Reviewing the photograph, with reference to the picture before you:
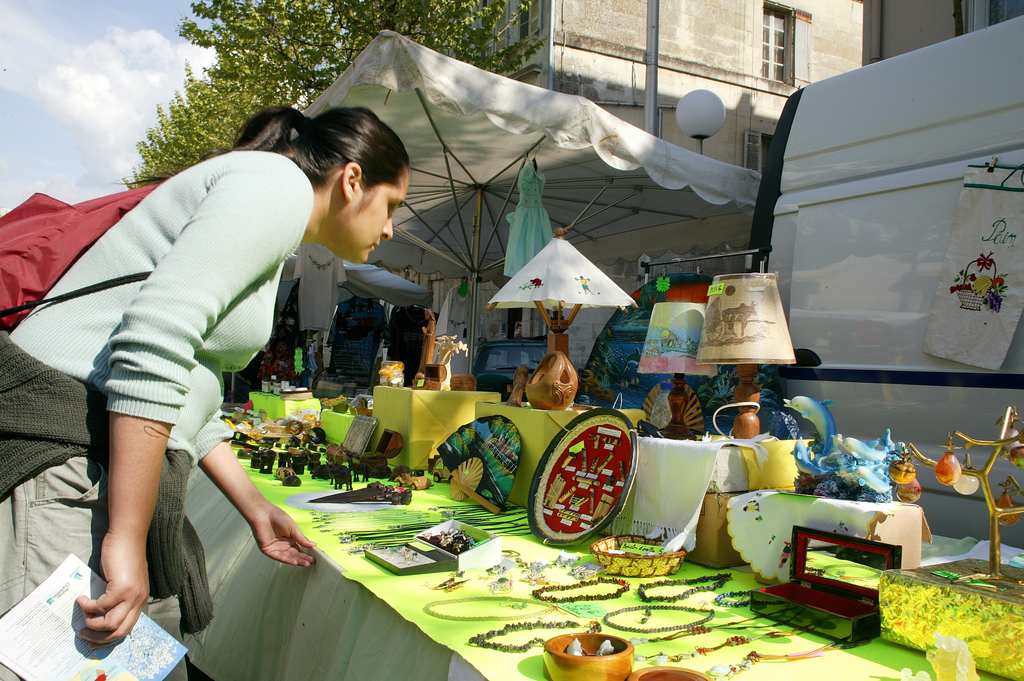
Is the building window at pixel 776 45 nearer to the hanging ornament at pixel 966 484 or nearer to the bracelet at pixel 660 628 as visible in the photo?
the hanging ornament at pixel 966 484

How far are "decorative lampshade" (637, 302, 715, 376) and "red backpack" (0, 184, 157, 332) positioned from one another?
1.87m

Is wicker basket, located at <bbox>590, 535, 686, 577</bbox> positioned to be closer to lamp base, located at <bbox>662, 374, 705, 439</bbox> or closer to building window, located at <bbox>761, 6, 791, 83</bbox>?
lamp base, located at <bbox>662, 374, 705, 439</bbox>

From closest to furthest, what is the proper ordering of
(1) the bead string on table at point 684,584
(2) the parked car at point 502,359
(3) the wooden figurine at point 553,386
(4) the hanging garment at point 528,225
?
(1) the bead string on table at point 684,584 < (3) the wooden figurine at point 553,386 < (4) the hanging garment at point 528,225 < (2) the parked car at point 502,359

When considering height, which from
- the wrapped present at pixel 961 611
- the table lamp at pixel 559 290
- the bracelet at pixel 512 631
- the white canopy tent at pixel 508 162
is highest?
the white canopy tent at pixel 508 162

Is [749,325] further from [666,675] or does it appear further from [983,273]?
[666,675]

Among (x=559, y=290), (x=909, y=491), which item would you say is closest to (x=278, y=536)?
(x=909, y=491)

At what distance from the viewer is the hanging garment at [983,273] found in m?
2.90

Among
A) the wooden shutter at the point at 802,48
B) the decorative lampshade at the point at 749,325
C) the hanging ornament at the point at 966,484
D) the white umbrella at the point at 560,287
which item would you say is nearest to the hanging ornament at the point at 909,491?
the hanging ornament at the point at 966,484

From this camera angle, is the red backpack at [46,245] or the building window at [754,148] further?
the building window at [754,148]

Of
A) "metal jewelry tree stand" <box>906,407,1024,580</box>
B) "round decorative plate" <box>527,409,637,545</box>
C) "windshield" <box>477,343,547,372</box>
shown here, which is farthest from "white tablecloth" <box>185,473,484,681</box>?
"windshield" <box>477,343,547,372</box>

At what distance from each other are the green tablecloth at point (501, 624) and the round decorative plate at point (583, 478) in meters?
0.07

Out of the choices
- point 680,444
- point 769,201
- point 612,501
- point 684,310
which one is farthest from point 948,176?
point 612,501

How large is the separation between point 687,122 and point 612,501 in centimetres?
566

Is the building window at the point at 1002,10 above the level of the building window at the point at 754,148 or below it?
below
